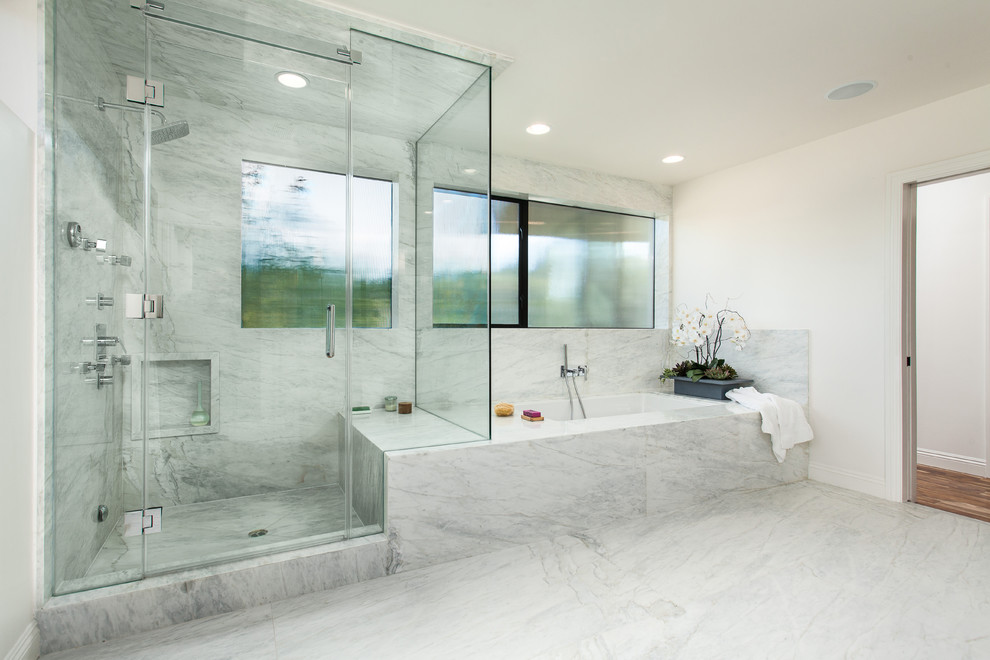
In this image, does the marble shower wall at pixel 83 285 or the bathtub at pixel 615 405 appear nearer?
the marble shower wall at pixel 83 285

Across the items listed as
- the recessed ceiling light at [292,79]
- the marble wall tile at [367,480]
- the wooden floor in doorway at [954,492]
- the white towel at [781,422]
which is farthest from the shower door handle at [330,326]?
the wooden floor in doorway at [954,492]

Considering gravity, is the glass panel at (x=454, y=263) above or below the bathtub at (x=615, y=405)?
above

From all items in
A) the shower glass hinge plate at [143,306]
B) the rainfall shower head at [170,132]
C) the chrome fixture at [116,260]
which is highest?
the rainfall shower head at [170,132]

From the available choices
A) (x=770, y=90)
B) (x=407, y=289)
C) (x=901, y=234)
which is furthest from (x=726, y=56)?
(x=407, y=289)

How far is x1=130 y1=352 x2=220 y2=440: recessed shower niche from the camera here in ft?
6.08

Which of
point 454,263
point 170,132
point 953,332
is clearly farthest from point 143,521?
point 953,332

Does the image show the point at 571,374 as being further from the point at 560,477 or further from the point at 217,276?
the point at 217,276

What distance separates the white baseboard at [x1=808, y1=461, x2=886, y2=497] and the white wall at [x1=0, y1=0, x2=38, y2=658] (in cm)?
417

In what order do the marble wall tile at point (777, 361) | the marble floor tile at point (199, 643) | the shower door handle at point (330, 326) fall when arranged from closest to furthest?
the marble floor tile at point (199, 643)
the shower door handle at point (330, 326)
the marble wall tile at point (777, 361)

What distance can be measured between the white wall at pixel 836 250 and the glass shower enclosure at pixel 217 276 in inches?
99.3

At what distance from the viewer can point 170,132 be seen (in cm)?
188

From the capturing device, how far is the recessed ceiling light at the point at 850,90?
266 cm

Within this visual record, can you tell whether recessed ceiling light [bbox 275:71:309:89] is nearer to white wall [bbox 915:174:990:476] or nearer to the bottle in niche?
the bottle in niche

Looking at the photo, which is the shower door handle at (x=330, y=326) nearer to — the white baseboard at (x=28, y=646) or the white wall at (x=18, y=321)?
the white wall at (x=18, y=321)
